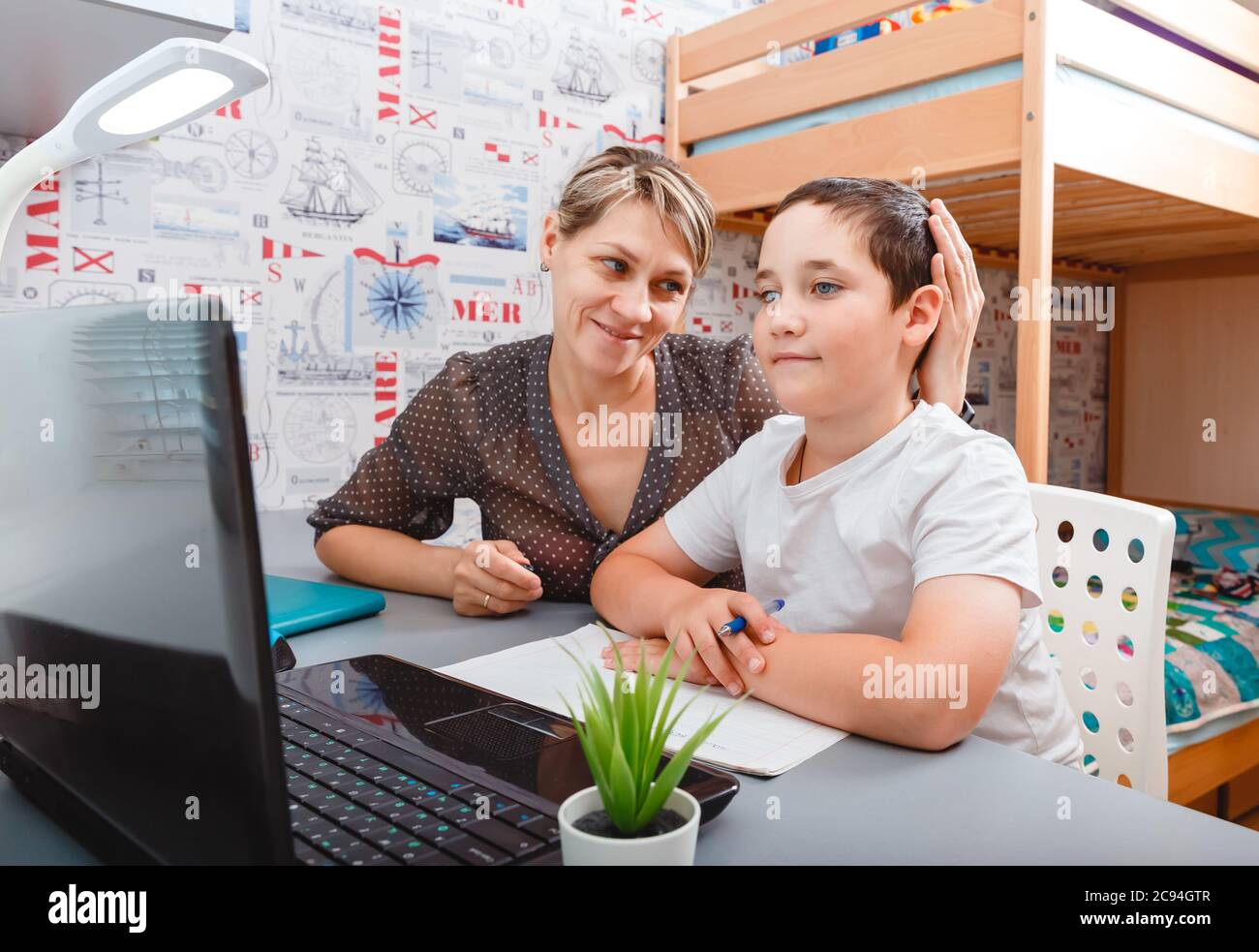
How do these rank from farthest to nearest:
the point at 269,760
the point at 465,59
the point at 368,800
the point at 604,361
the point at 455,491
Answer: the point at 465,59 → the point at 455,491 → the point at 604,361 → the point at 368,800 → the point at 269,760

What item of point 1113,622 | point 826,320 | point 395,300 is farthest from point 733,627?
point 395,300

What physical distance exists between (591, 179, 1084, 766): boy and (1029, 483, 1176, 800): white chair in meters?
0.13

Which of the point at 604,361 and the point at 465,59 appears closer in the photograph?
the point at 604,361

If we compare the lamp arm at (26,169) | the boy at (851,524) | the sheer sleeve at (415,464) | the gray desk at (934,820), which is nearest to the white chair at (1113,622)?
the boy at (851,524)

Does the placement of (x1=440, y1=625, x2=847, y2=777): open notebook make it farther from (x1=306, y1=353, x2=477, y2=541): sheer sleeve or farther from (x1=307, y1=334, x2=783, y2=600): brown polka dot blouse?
(x1=306, y1=353, x2=477, y2=541): sheer sleeve

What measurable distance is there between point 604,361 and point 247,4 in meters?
1.10

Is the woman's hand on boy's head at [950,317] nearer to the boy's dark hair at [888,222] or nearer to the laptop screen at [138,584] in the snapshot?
the boy's dark hair at [888,222]

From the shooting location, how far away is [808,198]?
2.75ft

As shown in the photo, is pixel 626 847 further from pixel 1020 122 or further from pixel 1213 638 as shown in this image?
pixel 1213 638

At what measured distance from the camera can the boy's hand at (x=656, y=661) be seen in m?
0.70

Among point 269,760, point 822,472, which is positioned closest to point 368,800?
point 269,760

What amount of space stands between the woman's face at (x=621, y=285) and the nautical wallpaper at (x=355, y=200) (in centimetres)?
80

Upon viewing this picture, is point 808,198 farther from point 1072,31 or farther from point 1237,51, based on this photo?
point 1237,51

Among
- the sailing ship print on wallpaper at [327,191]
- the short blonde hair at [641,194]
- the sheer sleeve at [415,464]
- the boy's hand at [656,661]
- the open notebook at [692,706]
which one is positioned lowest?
the open notebook at [692,706]
